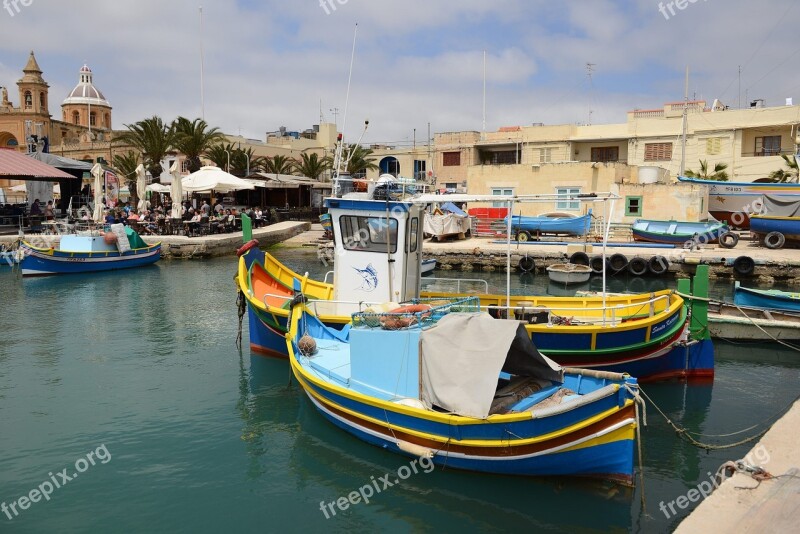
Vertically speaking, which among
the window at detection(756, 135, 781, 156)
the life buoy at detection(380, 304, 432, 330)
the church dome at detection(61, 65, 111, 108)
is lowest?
the life buoy at detection(380, 304, 432, 330)

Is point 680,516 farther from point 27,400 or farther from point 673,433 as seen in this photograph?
point 27,400

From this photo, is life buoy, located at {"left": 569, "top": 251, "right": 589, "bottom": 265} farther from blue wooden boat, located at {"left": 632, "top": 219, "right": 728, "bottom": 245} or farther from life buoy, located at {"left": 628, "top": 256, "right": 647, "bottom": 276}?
blue wooden boat, located at {"left": 632, "top": 219, "right": 728, "bottom": 245}

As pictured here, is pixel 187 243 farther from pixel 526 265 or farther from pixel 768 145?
pixel 768 145

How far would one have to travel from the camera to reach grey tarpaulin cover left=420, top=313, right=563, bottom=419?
8.45 metres

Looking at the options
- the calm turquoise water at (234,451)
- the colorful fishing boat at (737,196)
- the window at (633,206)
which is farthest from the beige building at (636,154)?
the calm turquoise water at (234,451)

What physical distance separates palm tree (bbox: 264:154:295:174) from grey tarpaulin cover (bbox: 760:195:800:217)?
3540 cm

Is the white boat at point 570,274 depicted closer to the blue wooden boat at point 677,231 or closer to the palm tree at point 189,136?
the blue wooden boat at point 677,231

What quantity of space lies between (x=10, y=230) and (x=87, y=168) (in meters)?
9.33

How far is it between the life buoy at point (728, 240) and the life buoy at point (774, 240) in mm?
1351

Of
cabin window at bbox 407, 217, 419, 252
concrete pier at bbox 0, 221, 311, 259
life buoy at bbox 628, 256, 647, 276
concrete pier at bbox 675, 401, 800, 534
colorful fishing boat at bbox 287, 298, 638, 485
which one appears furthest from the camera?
concrete pier at bbox 0, 221, 311, 259

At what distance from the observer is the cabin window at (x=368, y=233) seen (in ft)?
41.1

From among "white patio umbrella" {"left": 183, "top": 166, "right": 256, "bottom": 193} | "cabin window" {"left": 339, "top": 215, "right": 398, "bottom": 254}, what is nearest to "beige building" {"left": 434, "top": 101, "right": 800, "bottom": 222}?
"white patio umbrella" {"left": 183, "top": 166, "right": 256, "bottom": 193}

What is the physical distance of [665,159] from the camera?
4312 centimetres

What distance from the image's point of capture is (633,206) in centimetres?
3538
